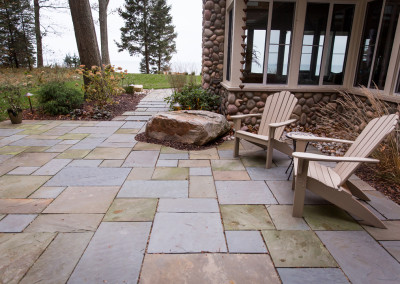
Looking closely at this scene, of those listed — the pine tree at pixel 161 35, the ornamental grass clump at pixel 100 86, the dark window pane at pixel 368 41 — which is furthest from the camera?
the pine tree at pixel 161 35

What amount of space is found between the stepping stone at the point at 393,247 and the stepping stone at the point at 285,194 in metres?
0.61

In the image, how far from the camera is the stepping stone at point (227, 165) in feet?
10.2

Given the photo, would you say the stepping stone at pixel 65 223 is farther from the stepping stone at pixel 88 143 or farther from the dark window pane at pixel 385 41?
the dark window pane at pixel 385 41

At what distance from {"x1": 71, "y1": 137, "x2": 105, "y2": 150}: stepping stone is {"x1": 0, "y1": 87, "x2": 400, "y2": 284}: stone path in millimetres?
459

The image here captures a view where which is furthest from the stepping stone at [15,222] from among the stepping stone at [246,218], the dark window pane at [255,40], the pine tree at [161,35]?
the pine tree at [161,35]

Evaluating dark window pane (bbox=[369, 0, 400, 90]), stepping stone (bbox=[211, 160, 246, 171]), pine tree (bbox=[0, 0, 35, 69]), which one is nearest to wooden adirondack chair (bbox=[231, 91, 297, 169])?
stepping stone (bbox=[211, 160, 246, 171])

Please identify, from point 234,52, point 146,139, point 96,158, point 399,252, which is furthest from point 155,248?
point 234,52

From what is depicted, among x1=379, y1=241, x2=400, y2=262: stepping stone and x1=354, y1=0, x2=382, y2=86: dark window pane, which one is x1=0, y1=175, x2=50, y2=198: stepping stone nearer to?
x1=379, y1=241, x2=400, y2=262: stepping stone

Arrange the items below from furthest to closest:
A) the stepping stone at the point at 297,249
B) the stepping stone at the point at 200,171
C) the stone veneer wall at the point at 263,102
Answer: the stone veneer wall at the point at 263,102 < the stepping stone at the point at 200,171 < the stepping stone at the point at 297,249

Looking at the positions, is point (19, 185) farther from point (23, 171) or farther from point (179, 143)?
point (179, 143)

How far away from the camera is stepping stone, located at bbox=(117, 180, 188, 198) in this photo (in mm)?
2461

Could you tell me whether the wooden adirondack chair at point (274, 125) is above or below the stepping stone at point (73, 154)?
above

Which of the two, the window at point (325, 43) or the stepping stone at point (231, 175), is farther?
the window at point (325, 43)

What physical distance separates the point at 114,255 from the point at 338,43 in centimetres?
486
